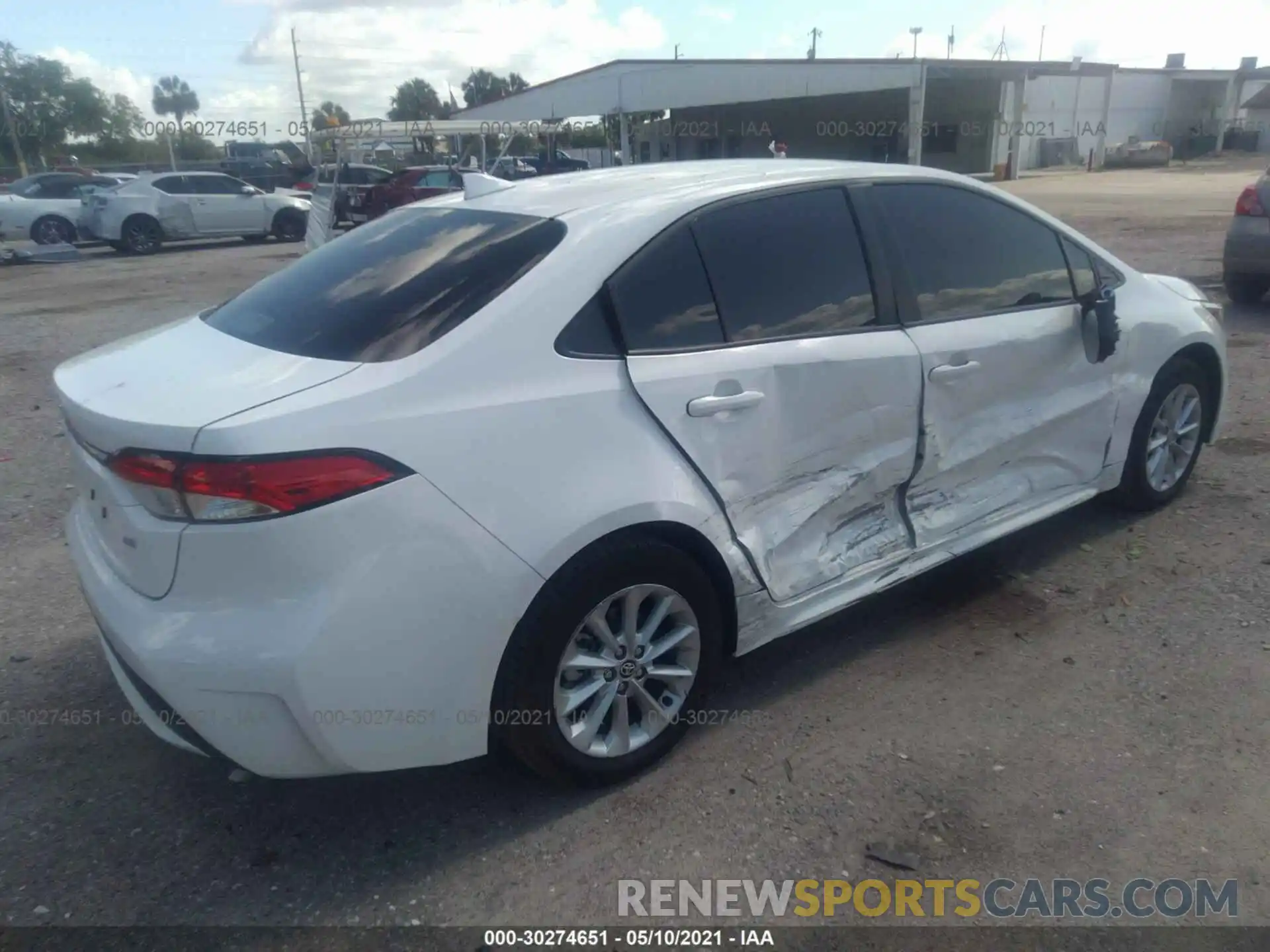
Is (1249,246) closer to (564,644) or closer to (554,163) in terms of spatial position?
(564,644)

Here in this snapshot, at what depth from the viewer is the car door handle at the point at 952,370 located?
3.53 metres

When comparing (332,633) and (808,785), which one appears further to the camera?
(808,785)

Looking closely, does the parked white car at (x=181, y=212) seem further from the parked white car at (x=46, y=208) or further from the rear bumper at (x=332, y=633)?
the rear bumper at (x=332, y=633)

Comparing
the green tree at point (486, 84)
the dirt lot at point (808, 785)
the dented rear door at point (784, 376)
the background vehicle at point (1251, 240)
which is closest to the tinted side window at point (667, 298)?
the dented rear door at point (784, 376)

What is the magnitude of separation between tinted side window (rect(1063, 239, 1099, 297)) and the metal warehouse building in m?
30.8

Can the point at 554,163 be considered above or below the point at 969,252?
below

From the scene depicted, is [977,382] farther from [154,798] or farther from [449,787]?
[154,798]

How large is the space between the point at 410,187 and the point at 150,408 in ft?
59.0

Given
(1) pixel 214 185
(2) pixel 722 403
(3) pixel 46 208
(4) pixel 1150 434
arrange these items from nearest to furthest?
1. (2) pixel 722 403
2. (4) pixel 1150 434
3. (3) pixel 46 208
4. (1) pixel 214 185

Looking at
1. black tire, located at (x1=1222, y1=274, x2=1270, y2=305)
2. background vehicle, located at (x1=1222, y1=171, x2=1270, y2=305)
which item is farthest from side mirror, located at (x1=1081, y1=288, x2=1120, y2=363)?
black tire, located at (x1=1222, y1=274, x2=1270, y2=305)

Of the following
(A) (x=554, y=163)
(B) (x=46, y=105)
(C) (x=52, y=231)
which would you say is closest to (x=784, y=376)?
(C) (x=52, y=231)

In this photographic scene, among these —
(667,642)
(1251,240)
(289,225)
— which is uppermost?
(1251,240)

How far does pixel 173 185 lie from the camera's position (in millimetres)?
19547

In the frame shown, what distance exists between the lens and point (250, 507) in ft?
7.52
